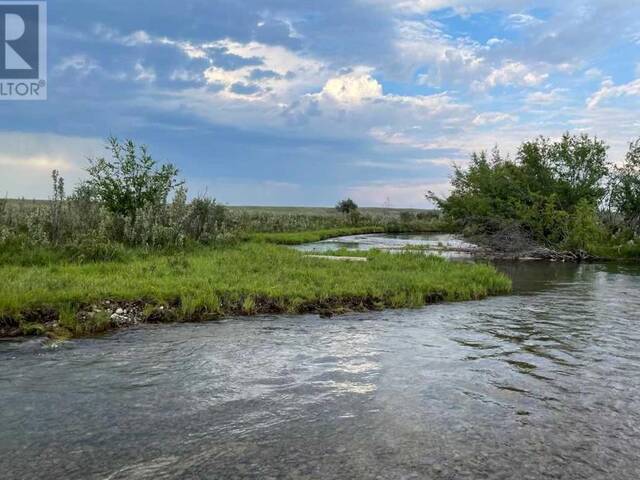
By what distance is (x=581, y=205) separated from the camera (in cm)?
3609

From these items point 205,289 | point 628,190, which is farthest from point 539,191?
point 205,289

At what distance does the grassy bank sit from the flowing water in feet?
3.02

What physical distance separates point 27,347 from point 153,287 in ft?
13.4

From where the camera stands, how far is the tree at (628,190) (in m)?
39.9

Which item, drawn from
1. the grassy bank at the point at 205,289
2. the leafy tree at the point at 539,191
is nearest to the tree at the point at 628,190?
the leafy tree at the point at 539,191

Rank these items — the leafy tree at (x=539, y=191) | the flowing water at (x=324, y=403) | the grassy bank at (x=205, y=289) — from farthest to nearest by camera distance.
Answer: the leafy tree at (x=539, y=191) → the grassy bank at (x=205, y=289) → the flowing water at (x=324, y=403)

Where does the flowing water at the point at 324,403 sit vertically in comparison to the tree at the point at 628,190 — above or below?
below

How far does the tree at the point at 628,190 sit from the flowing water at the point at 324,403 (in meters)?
31.4

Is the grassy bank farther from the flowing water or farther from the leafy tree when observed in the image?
the leafy tree

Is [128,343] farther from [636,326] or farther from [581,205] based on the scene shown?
[581,205]

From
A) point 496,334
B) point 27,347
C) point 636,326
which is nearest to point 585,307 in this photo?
point 636,326

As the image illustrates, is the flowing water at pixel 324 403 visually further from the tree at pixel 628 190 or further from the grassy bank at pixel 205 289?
the tree at pixel 628 190

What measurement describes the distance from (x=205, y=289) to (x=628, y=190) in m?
37.4

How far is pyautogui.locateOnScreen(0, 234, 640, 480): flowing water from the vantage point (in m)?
5.97
